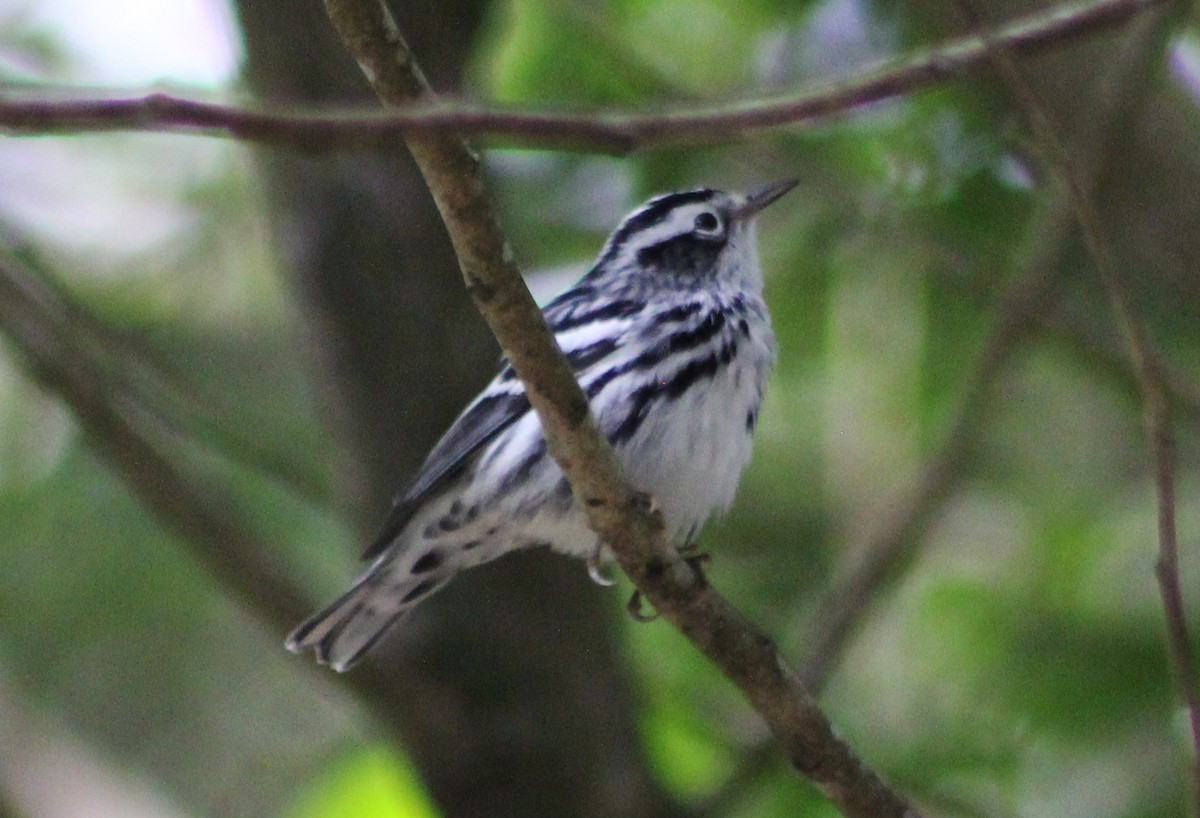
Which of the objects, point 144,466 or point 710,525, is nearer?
point 144,466

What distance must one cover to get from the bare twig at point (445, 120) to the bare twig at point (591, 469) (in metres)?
0.12

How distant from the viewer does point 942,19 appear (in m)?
5.30

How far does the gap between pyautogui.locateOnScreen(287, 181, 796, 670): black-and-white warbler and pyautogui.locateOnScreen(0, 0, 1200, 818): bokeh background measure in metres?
0.32

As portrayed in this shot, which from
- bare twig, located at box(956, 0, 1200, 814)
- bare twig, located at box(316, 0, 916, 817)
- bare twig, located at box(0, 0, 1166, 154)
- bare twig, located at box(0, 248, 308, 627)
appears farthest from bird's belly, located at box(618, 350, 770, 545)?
bare twig, located at box(0, 0, 1166, 154)

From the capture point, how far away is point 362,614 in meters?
4.47

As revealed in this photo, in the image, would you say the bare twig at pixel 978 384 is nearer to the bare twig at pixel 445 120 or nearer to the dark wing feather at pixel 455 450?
the dark wing feather at pixel 455 450

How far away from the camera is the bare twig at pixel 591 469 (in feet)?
7.43

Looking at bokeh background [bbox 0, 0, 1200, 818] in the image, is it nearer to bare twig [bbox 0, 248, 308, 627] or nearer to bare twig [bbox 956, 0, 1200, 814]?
bare twig [bbox 0, 248, 308, 627]

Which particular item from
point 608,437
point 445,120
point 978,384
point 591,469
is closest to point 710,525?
point 978,384

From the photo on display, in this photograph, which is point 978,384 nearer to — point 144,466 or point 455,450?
point 455,450

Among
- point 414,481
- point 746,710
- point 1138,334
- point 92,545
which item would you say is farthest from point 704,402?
point 92,545

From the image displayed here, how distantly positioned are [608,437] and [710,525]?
7.21 feet

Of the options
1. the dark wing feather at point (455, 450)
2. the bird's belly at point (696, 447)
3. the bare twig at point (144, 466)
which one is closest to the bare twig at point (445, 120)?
the bird's belly at point (696, 447)

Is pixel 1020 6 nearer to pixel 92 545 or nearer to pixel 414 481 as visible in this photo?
pixel 414 481
